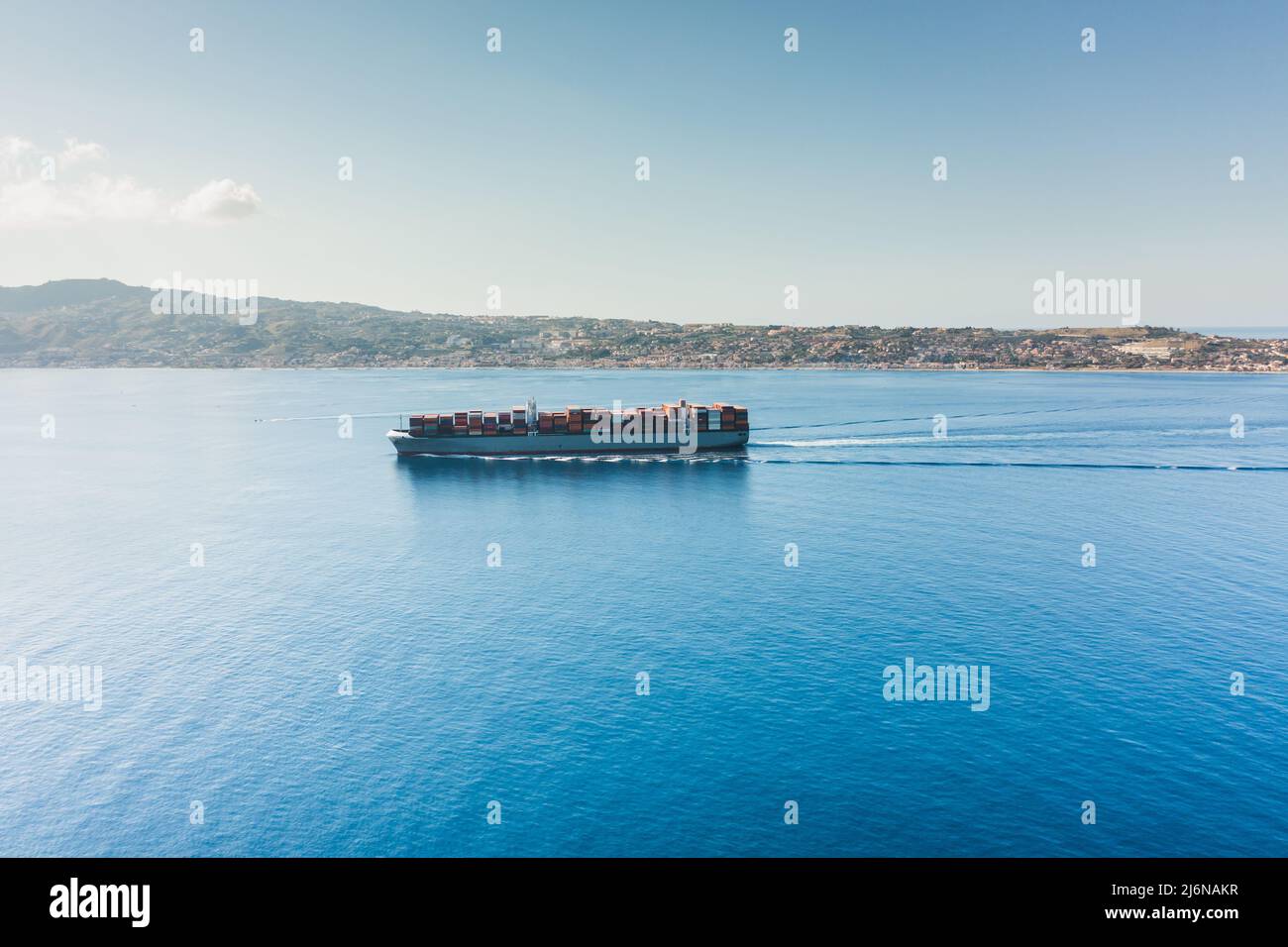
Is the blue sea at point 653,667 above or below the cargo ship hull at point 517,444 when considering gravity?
below

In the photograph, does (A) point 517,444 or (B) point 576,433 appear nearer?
(A) point 517,444

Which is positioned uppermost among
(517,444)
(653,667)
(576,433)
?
(576,433)

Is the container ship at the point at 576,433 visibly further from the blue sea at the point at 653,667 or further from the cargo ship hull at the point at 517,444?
the blue sea at the point at 653,667

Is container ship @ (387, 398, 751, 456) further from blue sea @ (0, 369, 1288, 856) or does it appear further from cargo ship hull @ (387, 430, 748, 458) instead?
blue sea @ (0, 369, 1288, 856)

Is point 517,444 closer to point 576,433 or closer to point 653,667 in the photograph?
point 576,433

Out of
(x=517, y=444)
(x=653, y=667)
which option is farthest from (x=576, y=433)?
(x=653, y=667)

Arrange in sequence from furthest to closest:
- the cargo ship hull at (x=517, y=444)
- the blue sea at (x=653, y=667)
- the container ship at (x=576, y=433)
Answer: the container ship at (x=576, y=433)
the cargo ship hull at (x=517, y=444)
the blue sea at (x=653, y=667)

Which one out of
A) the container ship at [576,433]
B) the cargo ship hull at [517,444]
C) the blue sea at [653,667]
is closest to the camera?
the blue sea at [653,667]

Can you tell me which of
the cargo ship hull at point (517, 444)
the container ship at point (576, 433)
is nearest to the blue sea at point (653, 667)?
the cargo ship hull at point (517, 444)

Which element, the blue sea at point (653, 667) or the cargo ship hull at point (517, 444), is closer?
the blue sea at point (653, 667)
